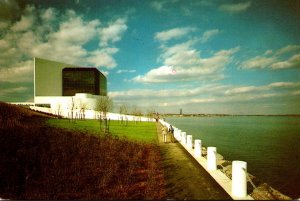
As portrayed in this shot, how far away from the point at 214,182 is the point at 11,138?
30.2ft

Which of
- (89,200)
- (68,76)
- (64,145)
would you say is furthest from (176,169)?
(68,76)

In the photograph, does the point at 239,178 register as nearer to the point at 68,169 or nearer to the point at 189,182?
the point at 189,182

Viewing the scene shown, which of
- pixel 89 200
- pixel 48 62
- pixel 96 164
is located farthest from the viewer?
pixel 48 62

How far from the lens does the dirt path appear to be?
8070 millimetres

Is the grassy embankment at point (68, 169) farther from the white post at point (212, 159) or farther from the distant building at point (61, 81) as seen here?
the distant building at point (61, 81)

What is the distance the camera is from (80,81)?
106 metres

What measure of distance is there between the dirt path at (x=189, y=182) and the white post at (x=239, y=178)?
0.30 meters

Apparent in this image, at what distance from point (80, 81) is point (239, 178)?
102 meters

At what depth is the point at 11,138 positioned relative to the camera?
13.1m

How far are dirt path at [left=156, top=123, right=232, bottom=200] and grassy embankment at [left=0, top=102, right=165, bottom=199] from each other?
371 mm

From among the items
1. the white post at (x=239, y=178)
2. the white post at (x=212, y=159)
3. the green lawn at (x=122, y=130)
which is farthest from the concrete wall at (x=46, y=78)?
the white post at (x=239, y=178)

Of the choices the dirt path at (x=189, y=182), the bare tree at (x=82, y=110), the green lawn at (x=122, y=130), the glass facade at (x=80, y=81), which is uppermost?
the glass facade at (x=80, y=81)

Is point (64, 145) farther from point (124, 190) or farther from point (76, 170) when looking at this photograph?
point (124, 190)

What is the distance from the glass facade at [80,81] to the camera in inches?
4126
